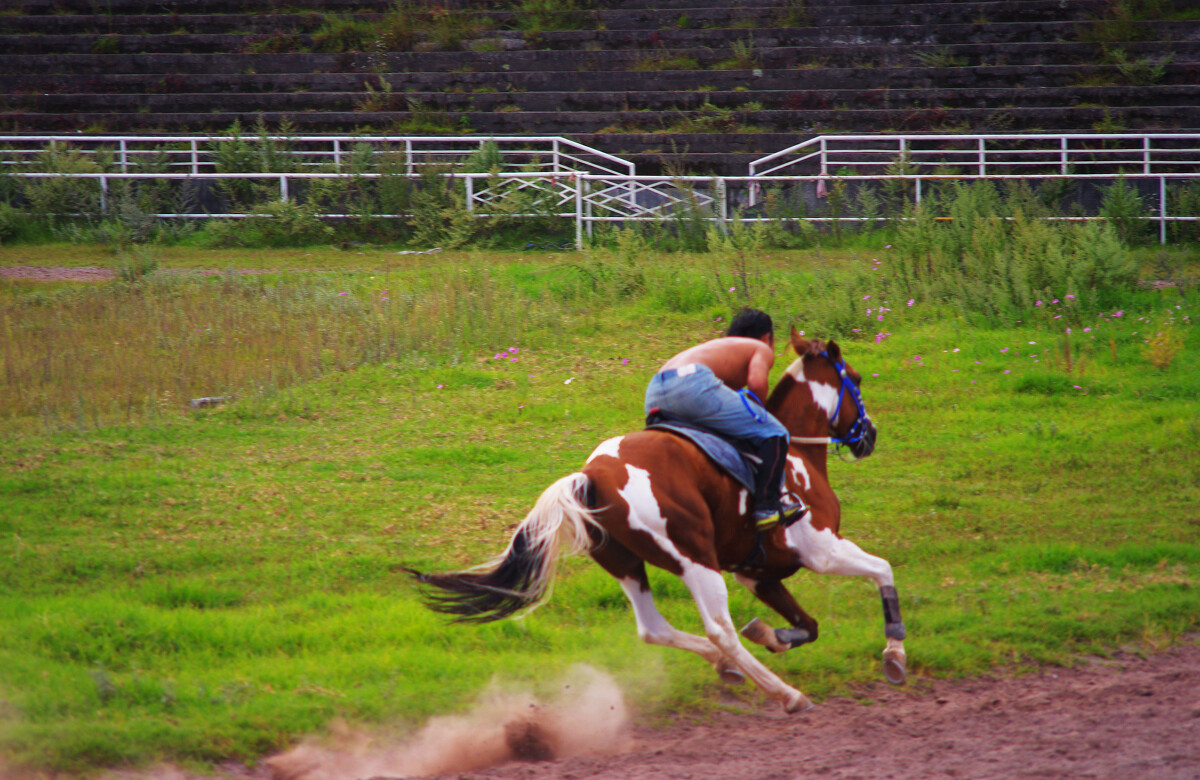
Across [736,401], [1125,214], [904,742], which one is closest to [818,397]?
[736,401]

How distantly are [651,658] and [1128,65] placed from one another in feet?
74.2

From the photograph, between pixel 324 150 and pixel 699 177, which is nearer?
pixel 699 177

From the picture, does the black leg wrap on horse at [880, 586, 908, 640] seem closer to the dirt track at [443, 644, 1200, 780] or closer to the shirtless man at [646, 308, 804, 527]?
the dirt track at [443, 644, 1200, 780]

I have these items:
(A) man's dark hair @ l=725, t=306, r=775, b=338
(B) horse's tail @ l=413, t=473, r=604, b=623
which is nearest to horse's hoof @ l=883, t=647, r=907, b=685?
(B) horse's tail @ l=413, t=473, r=604, b=623

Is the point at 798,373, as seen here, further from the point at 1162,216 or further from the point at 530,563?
the point at 1162,216

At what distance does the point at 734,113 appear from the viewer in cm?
2352

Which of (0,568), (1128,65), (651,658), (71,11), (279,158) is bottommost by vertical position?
(651,658)

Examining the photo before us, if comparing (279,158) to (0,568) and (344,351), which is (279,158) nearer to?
(344,351)

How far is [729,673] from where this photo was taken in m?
5.40

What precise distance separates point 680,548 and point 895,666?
146 cm

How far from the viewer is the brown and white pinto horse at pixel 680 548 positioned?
5164 millimetres

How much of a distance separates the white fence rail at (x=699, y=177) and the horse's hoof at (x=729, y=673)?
12.3 metres

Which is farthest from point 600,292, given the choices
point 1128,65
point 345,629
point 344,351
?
point 1128,65

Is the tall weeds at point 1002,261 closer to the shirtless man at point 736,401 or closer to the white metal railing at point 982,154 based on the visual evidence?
the white metal railing at point 982,154
